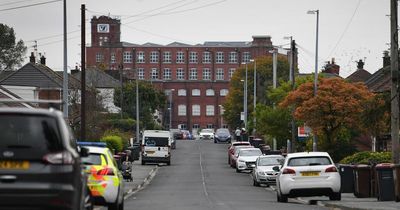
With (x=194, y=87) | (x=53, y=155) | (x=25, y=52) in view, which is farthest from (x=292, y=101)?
(x=194, y=87)

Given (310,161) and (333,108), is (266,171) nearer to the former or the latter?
(333,108)

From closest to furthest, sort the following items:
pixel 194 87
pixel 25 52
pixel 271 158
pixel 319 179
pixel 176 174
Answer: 1. pixel 319 179
2. pixel 271 158
3. pixel 176 174
4. pixel 25 52
5. pixel 194 87

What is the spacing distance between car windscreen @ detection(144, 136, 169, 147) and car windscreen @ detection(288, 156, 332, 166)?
135ft

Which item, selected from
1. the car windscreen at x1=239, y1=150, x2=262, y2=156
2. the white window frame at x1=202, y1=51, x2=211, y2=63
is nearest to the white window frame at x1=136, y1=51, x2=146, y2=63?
the white window frame at x1=202, y1=51, x2=211, y2=63

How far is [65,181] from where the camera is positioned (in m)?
13.4

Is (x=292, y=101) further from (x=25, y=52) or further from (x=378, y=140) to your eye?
(x=25, y=52)

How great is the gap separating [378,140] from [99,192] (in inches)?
1642

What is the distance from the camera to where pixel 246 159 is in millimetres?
64375

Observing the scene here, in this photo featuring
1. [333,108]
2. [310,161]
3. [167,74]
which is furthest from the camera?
[167,74]

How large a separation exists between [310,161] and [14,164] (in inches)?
Answer: 758

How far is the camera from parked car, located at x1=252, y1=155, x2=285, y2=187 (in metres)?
47.7

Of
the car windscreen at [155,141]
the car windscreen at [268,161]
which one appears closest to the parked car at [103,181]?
the car windscreen at [268,161]

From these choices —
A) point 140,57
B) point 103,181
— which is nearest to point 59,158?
point 103,181

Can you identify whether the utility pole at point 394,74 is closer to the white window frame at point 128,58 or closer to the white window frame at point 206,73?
the white window frame at point 206,73
